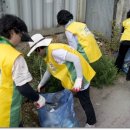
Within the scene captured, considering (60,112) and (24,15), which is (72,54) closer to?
(60,112)

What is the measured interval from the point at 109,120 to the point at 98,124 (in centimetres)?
19

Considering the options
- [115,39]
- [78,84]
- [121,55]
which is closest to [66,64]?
[78,84]

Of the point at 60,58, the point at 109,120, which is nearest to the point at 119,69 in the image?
the point at 109,120

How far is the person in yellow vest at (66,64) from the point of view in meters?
3.74

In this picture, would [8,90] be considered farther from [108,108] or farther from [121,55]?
[121,55]

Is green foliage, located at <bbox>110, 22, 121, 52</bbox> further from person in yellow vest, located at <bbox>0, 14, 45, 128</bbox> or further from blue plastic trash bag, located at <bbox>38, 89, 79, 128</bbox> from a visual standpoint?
person in yellow vest, located at <bbox>0, 14, 45, 128</bbox>

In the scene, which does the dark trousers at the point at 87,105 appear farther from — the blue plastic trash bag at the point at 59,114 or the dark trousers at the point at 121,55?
the dark trousers at the point at 121,55

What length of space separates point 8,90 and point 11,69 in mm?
253

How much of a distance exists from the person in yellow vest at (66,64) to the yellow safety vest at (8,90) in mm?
661

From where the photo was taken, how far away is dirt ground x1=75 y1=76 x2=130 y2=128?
4.57 meters

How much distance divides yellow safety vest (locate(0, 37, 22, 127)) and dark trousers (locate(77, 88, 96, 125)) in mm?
1050

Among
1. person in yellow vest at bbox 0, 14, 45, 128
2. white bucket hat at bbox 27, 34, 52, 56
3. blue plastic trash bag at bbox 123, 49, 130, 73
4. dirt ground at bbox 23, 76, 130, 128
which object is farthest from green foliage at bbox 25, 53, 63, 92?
person in yellow vest at bbox 0, 14, 45, 128

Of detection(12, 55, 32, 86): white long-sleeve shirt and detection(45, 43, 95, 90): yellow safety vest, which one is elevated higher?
detection(12, 55, 32, 86): white long-sleeve shirt

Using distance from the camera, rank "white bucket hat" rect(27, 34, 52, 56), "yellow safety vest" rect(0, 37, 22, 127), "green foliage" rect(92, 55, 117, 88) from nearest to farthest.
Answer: "yellow safety vest" rect(0, 37, 22, 127), "white bucket hat" rect(27, 34, 52, 56), "green foliage" rect(92, 55, 117, 88)
